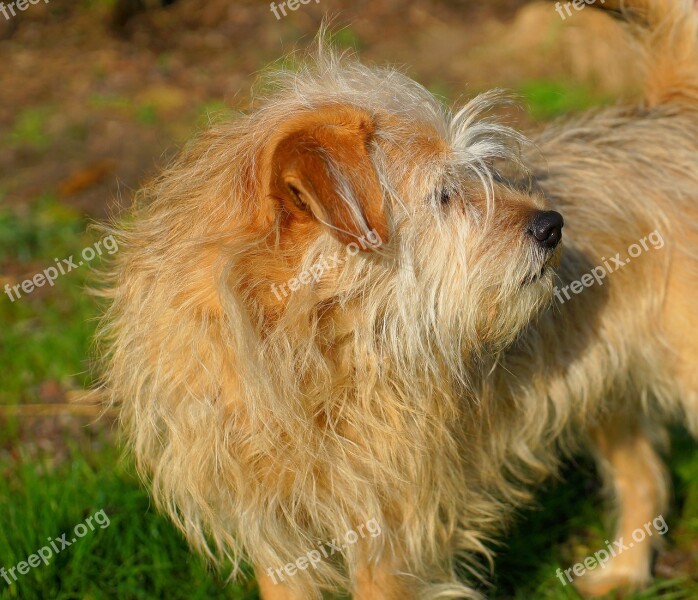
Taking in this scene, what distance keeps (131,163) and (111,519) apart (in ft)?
12.8

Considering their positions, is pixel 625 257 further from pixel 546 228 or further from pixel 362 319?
pixel 362 319

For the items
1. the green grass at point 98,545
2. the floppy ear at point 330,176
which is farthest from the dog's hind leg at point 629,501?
the floppy ear at point 330,176

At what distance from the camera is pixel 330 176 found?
6.89 ft

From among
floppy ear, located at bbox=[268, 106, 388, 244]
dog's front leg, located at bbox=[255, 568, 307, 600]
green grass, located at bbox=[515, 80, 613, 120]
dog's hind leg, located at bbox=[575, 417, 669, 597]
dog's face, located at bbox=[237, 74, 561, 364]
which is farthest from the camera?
green grass, located at bbox=[515, 80, 613, 120]

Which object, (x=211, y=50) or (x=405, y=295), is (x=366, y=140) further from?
(x=211, y=50)

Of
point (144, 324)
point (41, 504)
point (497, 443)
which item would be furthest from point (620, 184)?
point (41, 504)

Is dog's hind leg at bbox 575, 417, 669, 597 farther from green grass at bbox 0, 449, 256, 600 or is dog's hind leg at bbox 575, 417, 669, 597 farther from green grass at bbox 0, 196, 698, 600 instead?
green grass at bbox 0, 449, 256, 600

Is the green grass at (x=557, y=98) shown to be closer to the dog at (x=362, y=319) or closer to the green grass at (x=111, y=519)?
the green grass at (x=111, y=519)

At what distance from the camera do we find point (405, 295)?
234cm

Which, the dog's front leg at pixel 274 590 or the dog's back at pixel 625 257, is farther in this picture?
the dog's back at pixel 625 257

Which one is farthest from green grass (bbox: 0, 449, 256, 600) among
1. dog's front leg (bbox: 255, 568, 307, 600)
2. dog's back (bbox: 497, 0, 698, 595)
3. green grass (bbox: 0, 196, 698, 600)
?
dog's back (bbox: 497, 0, 698, 595)

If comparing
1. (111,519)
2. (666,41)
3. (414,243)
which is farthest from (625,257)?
(111,519)

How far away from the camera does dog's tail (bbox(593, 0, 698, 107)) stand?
3.29 m

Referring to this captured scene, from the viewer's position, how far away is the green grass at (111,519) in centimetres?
322
